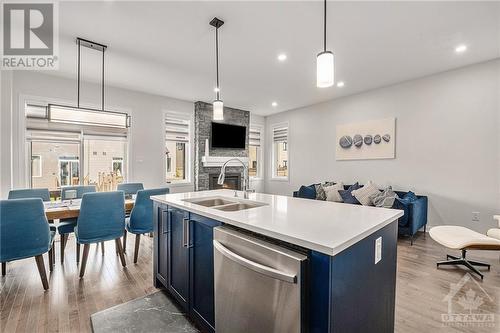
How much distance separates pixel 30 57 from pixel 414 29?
5.35 metres

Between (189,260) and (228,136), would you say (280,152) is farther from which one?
(189,260)

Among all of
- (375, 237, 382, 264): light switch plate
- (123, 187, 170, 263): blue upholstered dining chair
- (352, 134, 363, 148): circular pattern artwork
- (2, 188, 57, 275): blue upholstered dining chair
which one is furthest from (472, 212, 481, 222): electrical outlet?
(2, 188, 57, 275): blue upholstered dining chair

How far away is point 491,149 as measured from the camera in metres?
3.71

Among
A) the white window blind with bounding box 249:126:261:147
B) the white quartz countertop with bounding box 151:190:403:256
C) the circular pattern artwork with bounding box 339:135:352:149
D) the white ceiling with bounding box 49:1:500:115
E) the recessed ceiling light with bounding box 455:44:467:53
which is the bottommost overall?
the white quartz countertop with bounding box 151:190:403:256

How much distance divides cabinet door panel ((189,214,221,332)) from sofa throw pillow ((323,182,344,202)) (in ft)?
13.1

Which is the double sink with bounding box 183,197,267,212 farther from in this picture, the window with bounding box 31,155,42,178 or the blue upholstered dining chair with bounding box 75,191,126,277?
the window with bounding box 31,155,42,178

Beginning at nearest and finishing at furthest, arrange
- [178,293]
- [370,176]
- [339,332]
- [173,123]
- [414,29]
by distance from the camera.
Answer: [339,332] < [178,293] < [414,29] < [370,176] < [173,123]

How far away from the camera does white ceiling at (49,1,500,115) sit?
8.21 ft

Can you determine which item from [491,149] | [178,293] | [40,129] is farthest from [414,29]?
[40,129]

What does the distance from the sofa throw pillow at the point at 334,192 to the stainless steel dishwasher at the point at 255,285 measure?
4.14 meters

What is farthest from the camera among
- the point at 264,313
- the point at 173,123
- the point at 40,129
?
the point at 173,123

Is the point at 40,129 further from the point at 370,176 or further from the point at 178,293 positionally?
the point at 370,176

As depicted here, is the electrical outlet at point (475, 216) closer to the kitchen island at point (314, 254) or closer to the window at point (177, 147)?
the kitchen island at point (314, 254)

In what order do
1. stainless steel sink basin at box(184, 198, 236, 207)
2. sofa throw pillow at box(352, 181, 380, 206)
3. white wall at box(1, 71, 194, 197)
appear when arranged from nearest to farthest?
stainless steel sink basin at box(184, 198, 236, 207) → white wall at box(1, 71, 194, 197) → sofa throw pillow at box(352, 181, 380, 206)
